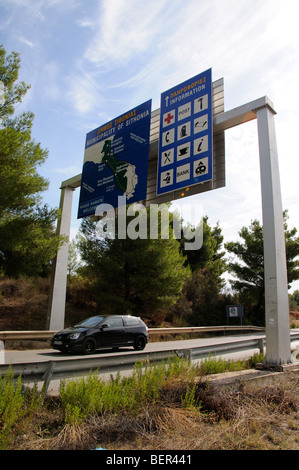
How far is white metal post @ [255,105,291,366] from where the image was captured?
813cm

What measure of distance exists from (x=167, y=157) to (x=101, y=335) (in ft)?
22.4

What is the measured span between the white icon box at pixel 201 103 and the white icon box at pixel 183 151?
4.37 ft

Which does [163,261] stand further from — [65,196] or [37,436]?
[37,436]

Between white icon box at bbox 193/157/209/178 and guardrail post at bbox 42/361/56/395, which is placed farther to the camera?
white icon box at bbox 193/157/209/178

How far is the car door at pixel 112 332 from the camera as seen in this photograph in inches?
453

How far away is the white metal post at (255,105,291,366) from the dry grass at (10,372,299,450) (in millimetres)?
3059

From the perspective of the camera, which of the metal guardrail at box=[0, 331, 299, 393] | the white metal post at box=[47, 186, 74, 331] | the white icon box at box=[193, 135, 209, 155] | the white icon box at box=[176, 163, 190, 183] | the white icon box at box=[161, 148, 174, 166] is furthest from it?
the white metal post at box=[47, 186, 74, 331]

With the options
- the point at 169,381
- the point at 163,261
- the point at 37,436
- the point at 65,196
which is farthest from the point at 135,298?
the point at 37,436

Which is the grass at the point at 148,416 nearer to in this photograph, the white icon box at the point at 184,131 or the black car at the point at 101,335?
the black car at the point at 101,335

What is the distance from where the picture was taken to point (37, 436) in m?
3.57

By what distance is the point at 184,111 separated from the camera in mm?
12289

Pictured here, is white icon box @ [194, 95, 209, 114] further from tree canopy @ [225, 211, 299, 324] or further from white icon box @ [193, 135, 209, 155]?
tree canopy @ [225, 211, 299, 324]

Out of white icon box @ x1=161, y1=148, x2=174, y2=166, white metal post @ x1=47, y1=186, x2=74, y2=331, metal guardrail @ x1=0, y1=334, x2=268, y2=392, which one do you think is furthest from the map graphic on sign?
metal guardrail @ x1=0, y1=334, x2=268, y2=392

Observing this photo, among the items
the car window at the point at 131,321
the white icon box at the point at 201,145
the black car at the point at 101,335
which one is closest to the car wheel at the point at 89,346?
the black car at the point at 101,335
